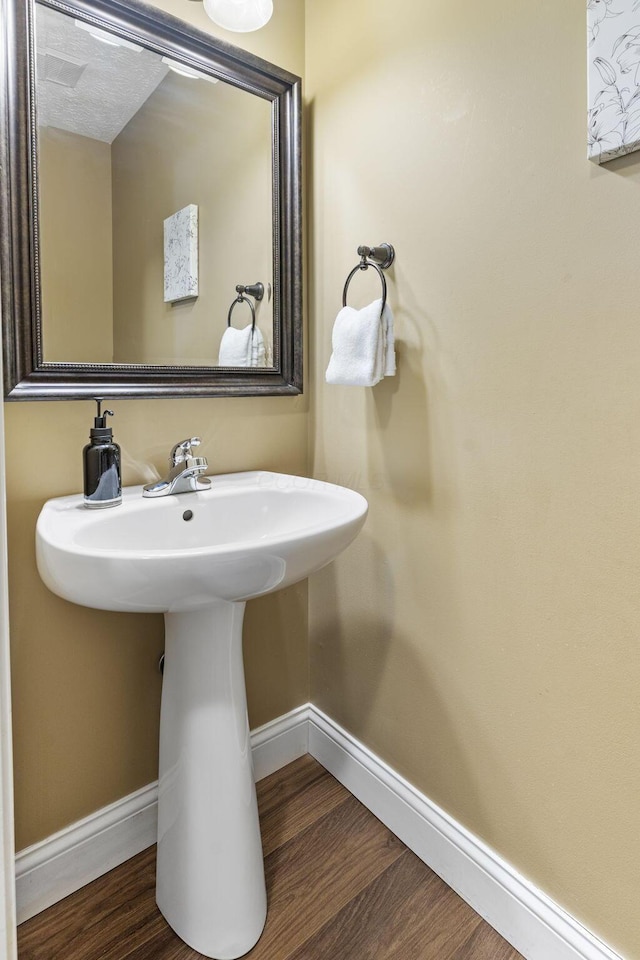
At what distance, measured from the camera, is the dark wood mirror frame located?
986mm

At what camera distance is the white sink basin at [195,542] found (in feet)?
2.51

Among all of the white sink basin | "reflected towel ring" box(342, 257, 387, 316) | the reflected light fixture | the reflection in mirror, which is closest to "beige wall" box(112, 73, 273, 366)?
the reflection in mirror

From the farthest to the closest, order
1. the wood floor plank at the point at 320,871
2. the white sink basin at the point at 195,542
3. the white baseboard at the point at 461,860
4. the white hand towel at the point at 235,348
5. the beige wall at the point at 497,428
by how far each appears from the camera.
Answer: the white hand towel at the point at 235,348, the wood floor plank at the point at 320,871, the white baseboard at the point at 461,860, the beige wall at the point at 497,428, the white sink basin at the point at 195,542

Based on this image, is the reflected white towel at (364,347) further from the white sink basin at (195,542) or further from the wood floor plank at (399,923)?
the wood floor plank at (399,923)

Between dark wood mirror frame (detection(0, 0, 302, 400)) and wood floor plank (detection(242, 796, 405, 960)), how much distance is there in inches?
42.7

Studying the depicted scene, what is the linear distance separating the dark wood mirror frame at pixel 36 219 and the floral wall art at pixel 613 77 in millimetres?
741

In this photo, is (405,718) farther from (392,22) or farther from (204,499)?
(392,22)

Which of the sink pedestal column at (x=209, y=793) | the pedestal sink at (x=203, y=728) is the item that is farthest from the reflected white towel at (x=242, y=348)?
the sink pedestal column at (x=209, y=793)

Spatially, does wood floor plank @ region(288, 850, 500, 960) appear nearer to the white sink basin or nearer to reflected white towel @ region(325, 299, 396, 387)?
the white sink basin

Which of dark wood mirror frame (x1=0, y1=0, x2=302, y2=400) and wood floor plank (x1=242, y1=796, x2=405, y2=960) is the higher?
dark wood mirror frame (x1=0, y1=0, x2=302, y2=400)

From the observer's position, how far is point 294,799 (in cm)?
142

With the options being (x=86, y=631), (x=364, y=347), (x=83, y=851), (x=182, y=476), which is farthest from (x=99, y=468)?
(x=83, y=851)

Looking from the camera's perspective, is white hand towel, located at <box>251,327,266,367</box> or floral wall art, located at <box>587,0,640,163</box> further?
white hand towel, located at <box>251,327,266,367</box>

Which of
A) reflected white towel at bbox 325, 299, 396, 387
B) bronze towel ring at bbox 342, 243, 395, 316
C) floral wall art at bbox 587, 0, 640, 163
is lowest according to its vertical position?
reflected white towel at bbox 325, 299, 396, 387
